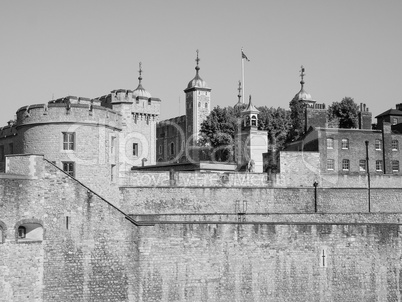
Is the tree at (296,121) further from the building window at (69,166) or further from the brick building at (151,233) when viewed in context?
the building window at (69,166)

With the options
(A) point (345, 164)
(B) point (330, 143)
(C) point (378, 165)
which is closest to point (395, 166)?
(C) point (378, 165)

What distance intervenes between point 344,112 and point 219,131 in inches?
499

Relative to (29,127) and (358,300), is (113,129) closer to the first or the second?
(29,127)

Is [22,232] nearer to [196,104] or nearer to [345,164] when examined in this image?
[345,164]

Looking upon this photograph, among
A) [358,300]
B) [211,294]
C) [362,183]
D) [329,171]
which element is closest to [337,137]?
[329,171]

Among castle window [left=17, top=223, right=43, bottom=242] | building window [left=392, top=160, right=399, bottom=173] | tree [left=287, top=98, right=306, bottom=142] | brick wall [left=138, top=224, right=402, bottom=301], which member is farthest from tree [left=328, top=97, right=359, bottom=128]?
castle window [left=17, top=223, right=43, bottom=242]

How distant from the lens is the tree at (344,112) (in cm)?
6894

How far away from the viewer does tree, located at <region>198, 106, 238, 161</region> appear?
71.4 m

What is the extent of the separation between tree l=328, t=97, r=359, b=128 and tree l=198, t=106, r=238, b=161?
31.3ft

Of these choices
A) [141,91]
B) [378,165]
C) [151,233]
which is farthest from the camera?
[141,91]

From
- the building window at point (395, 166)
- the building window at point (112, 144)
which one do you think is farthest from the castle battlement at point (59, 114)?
the building window at point (395, 166)

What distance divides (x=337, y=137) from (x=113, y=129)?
25.1 m

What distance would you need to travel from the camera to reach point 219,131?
74188mm

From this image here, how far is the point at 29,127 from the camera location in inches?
1239
